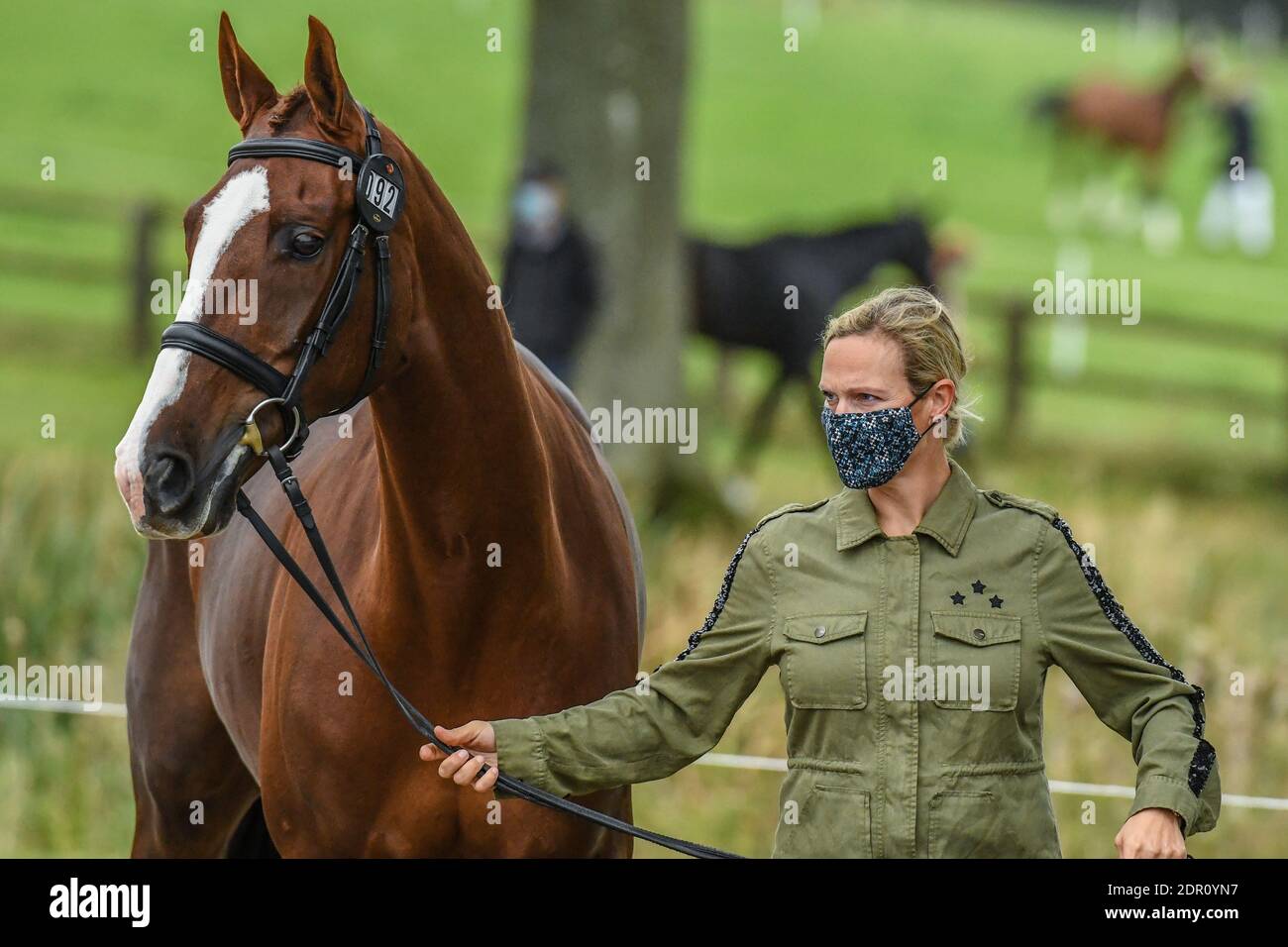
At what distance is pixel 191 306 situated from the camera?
2.98 m

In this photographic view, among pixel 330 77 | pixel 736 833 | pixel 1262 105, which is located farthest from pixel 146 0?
pixel 330 77

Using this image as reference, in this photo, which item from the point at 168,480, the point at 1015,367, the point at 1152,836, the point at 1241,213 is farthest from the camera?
the point at 1241,213

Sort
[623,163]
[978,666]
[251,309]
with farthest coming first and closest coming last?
[623,163] → [251,309] → [978,666]

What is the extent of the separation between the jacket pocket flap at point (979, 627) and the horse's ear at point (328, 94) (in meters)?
1.32

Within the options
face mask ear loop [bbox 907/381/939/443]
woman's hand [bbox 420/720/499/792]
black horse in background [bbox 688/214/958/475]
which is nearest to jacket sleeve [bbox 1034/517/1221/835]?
face mask ear loop [bbox 907/381/939/443]

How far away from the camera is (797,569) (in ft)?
9.75

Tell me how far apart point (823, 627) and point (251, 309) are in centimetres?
107

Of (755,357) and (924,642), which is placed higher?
(755,357)

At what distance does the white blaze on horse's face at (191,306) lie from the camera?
9.45 feet
